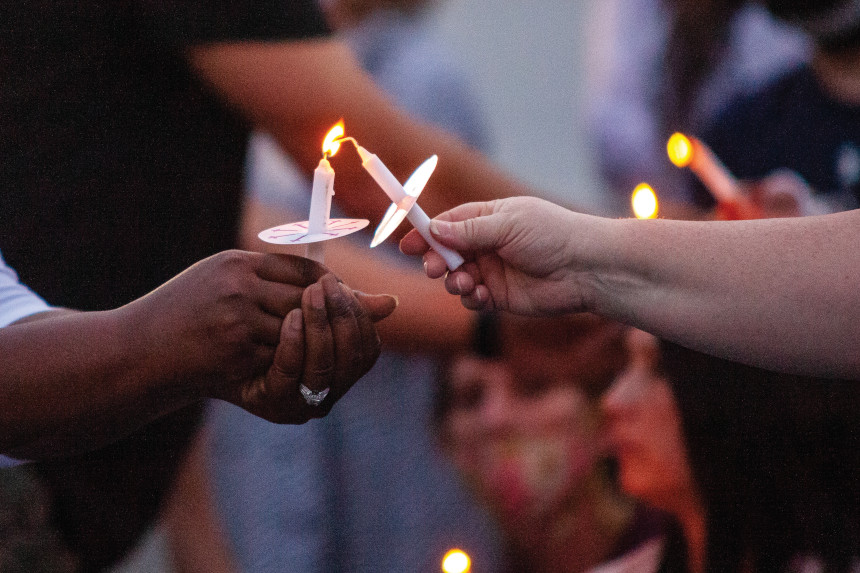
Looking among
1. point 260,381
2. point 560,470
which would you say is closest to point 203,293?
point 260,381

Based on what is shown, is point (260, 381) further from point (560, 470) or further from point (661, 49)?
point (661, 49)

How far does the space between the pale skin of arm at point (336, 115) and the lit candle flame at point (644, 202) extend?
249 mm

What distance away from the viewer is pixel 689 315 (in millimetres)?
664

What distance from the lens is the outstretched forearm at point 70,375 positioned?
0.57 m

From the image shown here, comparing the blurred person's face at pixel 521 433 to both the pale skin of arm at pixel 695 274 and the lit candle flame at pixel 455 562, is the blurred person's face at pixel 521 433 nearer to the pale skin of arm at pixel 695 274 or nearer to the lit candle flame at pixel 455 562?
the lit candle flame at pixel 455 562

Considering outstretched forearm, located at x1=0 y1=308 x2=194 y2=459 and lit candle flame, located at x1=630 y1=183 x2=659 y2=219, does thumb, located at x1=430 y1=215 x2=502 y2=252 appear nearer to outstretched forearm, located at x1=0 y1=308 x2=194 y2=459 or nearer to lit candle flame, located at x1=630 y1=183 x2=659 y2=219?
outstretched forearm, located at x1=0 y1=308 x2=194 y2=459

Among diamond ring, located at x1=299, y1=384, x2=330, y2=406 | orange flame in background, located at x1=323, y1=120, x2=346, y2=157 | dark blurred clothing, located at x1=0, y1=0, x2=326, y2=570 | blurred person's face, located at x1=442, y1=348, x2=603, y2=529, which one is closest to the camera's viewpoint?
orange flame in background, located at x1=323, y1=120, x2=346, y2=157

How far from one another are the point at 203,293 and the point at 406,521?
63cm

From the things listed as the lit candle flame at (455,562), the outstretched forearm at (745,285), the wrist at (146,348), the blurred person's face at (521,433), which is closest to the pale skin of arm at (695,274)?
the outstretched forearm at (745,285)

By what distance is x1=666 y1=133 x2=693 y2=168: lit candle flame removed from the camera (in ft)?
3.87

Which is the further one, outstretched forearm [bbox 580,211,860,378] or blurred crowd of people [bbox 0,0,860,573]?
blurred crowd of people [bbox 0,0,860,573]

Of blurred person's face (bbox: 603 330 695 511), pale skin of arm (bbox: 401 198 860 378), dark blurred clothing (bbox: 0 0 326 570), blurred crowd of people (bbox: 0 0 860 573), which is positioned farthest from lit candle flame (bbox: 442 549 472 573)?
pale skin of arm (bbox: 401 198 860 378)

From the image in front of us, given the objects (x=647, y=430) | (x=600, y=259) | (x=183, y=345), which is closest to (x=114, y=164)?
(x=183, y=345)

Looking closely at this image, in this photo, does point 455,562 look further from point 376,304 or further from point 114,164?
point 114,164
